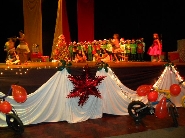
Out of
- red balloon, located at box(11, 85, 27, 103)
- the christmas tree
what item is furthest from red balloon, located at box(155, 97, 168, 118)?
the christmas tree

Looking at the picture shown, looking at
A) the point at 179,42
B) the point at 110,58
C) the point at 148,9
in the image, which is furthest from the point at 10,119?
the point at 148,9

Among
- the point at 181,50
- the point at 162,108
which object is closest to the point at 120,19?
the point at 181,50

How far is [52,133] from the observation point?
18.9 feet

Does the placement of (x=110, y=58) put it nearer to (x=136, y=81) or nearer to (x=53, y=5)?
(x=136, y=81)

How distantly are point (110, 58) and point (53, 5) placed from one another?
4.54 m

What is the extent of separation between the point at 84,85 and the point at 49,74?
93cm

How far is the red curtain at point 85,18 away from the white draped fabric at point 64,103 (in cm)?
665

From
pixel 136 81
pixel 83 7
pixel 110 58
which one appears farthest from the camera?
pixel 83 7

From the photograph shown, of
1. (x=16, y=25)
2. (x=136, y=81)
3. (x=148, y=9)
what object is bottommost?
(x=136, y=81)

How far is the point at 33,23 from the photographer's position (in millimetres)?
12297

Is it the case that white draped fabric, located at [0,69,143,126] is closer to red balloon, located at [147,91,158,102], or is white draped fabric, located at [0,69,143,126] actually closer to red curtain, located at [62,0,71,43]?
red balloon, located at [147,91,158,102]

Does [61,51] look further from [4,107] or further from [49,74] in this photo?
[4,107]

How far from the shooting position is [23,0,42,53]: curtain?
1220 cm

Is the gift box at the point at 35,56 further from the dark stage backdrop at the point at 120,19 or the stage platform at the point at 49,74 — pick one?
the stage platform at the point at 49,74
